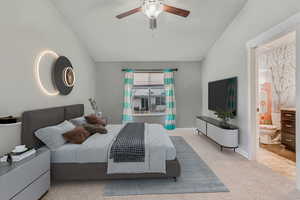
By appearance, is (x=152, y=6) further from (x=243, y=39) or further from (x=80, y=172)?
(x=80, y=172)

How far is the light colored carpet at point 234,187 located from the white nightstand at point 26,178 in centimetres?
28

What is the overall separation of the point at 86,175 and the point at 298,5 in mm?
3785

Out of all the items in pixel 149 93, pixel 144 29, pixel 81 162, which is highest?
pixel 144 29

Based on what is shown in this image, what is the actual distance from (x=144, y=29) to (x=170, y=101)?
8.39 ft

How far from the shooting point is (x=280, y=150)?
3.43 metres

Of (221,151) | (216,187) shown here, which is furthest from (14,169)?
(221,151)

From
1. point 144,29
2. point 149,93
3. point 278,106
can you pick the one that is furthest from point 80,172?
point 278,106

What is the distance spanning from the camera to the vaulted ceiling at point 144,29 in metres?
3.08

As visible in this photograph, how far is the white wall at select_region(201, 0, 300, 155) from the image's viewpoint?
2387mm

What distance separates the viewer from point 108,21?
3477mm

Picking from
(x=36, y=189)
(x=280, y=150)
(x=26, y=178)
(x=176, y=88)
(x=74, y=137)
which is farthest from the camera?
(x=176, y=88)

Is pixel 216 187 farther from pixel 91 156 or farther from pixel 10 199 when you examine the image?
pixel 10 199

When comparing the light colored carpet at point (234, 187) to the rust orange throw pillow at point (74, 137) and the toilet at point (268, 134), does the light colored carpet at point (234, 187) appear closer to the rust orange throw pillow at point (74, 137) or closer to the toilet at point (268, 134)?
the rust orange throw pillow at point (74, 137)

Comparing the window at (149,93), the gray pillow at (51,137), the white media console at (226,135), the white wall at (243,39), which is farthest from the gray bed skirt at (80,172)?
the window at (149,93)
